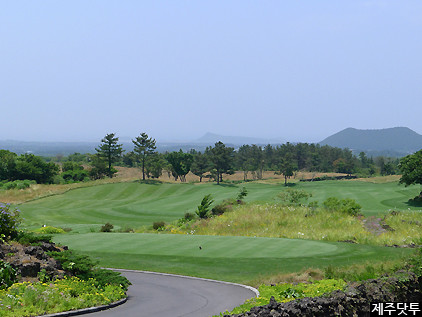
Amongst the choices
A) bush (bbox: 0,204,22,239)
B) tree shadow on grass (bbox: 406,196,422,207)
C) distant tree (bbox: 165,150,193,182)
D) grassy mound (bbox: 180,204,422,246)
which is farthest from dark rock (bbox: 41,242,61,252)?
distant tree (bbox: 165,150,193,182)

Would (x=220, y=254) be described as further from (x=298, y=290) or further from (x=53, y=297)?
(x=53, y=297)

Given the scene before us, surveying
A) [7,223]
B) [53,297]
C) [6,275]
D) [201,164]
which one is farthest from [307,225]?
[201,164]

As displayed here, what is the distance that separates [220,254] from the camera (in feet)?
92.0

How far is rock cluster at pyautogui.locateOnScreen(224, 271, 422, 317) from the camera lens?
418 inches

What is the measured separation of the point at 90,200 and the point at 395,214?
48.6 metres

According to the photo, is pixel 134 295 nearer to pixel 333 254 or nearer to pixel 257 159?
pixel 333 254

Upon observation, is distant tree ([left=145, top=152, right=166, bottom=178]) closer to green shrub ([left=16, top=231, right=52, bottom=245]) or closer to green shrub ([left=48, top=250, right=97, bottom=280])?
green shrub ([left=16, top=231, right=52, bottom=245])

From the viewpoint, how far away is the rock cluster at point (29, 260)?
690 inches

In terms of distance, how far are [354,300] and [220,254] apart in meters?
16.1

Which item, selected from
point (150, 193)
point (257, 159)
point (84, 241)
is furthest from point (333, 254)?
point (257, 159)

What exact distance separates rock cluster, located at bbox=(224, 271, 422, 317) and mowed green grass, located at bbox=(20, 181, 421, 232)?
33.5 m

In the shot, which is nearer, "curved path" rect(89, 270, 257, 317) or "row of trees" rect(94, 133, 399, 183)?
"curved path" rect(89, 270, 257, 317)

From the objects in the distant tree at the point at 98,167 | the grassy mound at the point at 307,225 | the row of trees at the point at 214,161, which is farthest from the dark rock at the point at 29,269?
the distant tree at the point at 98,167

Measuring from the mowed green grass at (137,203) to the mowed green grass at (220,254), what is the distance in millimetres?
13374
